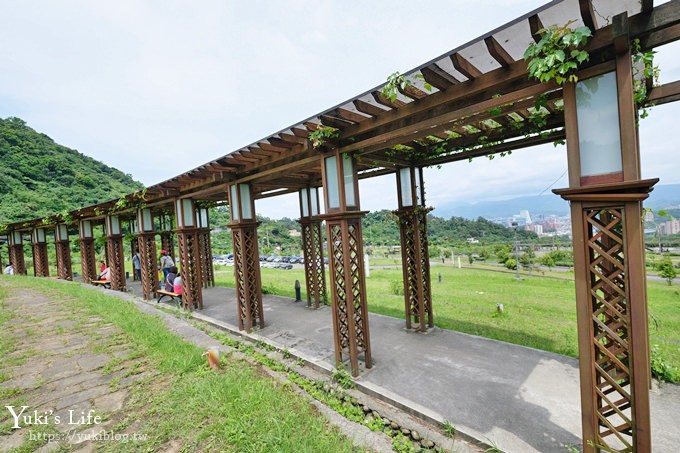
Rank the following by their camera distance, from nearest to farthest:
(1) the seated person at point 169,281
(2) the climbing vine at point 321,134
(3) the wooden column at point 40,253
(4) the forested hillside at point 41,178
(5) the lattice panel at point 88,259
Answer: (2) the climbing vine at point 321,134, (1) the seated person at point 169,281, (5) the lattice panel at point 88,259, (3) the wooden column at point 40,253, (4) the forested hillside at point 41,178

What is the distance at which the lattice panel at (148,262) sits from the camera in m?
10.3

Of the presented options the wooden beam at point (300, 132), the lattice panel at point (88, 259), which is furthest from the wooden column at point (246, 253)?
the lattice panel at point (88, 259)

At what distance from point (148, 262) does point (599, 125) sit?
12.4m

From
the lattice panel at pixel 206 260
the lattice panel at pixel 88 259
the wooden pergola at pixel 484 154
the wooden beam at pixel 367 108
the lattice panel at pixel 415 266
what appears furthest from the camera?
the lattice panel at pixel 88 259

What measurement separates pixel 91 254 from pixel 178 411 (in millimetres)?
15353

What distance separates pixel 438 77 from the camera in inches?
120

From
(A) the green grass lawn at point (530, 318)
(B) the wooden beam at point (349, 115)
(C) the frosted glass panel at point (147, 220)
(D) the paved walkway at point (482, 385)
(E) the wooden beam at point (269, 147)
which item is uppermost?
(B) the wooden beam at point (349, 115)

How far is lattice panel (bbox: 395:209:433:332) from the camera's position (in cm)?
613

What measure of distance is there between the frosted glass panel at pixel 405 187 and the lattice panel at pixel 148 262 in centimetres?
909

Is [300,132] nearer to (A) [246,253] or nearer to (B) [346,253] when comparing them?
(B) [346,253]

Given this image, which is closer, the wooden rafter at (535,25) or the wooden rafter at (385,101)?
the wooden rafter at (535,25)

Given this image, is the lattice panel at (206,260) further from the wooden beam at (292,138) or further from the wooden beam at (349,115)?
the wooden beam at (349,115)

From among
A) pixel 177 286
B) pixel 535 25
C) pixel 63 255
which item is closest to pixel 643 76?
pixel 535 25

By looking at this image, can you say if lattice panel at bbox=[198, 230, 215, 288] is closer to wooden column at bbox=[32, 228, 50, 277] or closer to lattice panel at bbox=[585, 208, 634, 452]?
wooden column at bbox=[32, 228, 50, 277]
